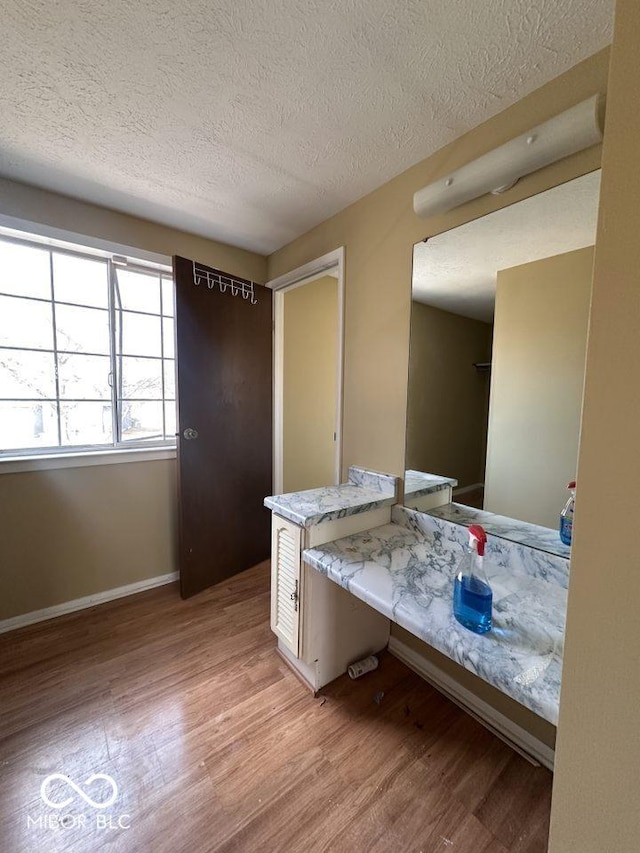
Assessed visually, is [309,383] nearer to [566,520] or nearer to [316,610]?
[316,610]

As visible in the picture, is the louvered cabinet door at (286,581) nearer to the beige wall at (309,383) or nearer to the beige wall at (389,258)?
the beige wall at (389,258)

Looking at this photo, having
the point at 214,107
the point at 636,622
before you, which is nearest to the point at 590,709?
the point at 636,622

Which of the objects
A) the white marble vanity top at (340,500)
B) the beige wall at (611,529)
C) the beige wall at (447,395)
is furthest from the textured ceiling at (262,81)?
the white marble vanity top at (340,500)

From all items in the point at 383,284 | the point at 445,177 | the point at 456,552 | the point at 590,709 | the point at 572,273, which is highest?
the point at 445,177

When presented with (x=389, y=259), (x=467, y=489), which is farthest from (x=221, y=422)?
(x=467, y=489)

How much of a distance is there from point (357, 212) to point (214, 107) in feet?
2.66

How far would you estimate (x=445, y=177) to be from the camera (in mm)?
1306

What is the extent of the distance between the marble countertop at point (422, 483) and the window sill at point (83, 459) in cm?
155

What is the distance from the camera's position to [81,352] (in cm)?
197

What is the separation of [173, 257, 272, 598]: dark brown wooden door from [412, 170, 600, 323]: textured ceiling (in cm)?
127

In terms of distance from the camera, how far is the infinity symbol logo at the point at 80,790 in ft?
3.38

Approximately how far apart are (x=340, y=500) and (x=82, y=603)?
68.3 inches

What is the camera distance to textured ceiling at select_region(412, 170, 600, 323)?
1.08 m

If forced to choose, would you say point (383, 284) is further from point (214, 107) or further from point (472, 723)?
point (472, 723)
